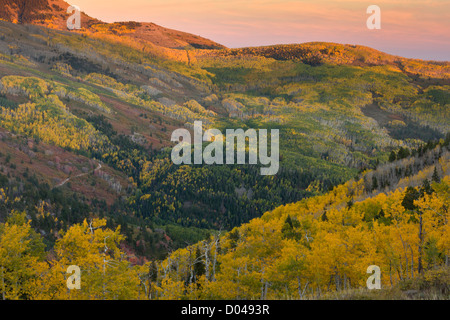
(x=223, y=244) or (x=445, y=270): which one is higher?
(x=445, y=270)

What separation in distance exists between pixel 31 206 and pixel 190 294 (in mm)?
137987

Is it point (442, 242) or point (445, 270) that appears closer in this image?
point (445, 270)

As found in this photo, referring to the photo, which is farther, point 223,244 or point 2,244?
point 223,244

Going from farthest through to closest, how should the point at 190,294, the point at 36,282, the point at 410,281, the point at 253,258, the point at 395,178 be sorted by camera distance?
1. the point at 395,178
2. the point at 253,258
3. the point at 190,294
4. the point at 36,282
5. the point at 410,281

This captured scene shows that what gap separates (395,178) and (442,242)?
327 ft

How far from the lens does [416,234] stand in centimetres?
4512

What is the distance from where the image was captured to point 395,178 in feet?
437

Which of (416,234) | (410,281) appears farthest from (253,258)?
(410,281)

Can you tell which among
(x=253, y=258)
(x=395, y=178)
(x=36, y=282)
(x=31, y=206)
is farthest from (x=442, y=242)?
(x=31, y=206)
